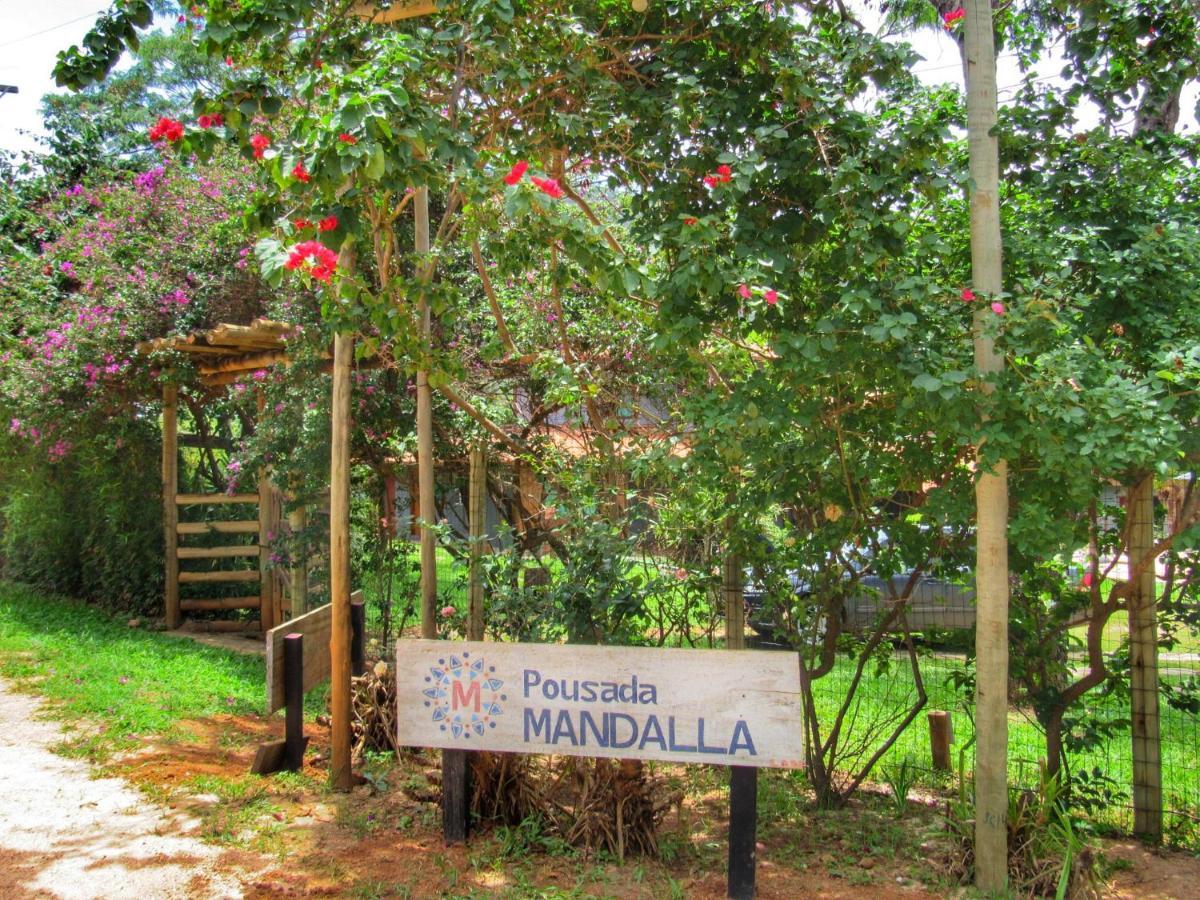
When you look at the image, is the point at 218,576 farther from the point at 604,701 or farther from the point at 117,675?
the point at 604,701

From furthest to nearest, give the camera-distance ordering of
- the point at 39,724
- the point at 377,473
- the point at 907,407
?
the point at 377,473 < the point at 39,724 < the point at 907,407

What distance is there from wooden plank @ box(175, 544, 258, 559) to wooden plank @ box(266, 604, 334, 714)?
4.50 metres

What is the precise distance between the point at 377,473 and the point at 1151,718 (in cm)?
600

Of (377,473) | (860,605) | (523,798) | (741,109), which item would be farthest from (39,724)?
(741,109)

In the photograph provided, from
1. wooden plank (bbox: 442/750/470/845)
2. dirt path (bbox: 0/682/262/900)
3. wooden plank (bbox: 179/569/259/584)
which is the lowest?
dirt path (bbox: 0/682/262/900)

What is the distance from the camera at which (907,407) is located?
3.99 meters

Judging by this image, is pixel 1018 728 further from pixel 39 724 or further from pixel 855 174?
pixel 39 724

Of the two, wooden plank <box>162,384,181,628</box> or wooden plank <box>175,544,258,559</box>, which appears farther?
wooden plank <box>162,384,181,628</box>

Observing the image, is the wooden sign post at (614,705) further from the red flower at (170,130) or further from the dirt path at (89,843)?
the red flower at (170,130)

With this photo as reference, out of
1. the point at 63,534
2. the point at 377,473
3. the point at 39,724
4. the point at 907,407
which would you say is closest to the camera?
the point at 907,407

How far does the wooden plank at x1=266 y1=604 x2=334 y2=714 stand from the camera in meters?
5.28

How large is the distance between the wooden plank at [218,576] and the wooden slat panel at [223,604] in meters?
0.22


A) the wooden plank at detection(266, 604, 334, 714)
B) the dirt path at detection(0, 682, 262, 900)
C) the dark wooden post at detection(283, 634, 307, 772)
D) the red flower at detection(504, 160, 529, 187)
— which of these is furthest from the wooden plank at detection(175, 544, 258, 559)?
the red flower at detection(504, 160, 529, 187)

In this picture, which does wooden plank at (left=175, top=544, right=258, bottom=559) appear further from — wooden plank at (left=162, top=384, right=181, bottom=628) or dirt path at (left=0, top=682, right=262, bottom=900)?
dirt path at (left=0, top=682, right=262, bottom=900)
